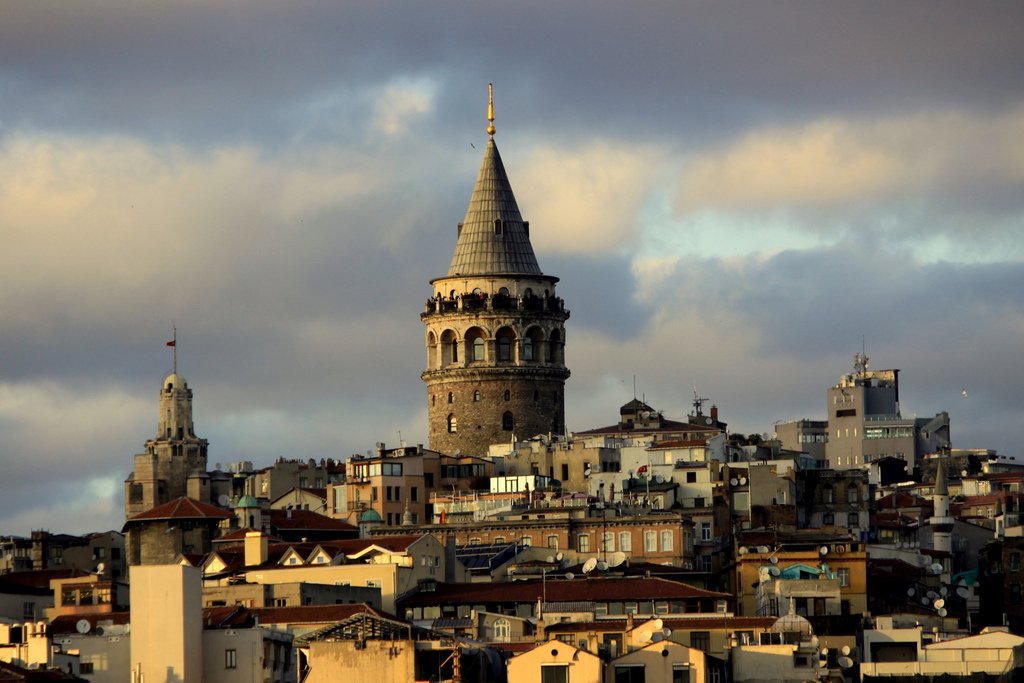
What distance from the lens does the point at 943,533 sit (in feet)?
430

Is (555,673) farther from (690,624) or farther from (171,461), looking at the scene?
(171,461)

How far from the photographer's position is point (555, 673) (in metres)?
81.6

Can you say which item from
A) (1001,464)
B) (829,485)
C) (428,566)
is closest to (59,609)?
(428,566)

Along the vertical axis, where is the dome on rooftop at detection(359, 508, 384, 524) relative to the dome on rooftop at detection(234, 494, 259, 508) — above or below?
below

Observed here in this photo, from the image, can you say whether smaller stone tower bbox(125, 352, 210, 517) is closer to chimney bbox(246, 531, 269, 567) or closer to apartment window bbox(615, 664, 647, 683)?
chimney bbox(246, 531, 269, 567)

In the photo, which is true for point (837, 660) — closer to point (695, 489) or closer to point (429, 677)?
point (429, 677)

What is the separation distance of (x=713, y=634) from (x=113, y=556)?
47.5 m

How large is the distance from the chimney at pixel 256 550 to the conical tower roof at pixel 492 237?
3751 cm

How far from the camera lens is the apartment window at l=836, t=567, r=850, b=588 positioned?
105 m

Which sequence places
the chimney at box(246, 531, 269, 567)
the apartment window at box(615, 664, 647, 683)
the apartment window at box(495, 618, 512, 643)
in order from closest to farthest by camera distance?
the apartment window at box(615, 664, 647, 683)
the apartment window at box(495, 618, 512, 643)
the chimney at box(246, 531, 269, 567)

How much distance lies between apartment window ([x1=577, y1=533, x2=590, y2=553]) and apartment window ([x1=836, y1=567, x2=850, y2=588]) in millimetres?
13462

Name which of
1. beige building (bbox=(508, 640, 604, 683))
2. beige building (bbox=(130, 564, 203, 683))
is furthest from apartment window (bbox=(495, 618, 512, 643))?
beige building (bbox=(508, 640, 604, 683))

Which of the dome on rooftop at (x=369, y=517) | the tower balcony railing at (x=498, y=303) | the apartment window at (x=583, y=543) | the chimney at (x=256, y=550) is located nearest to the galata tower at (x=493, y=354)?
the tower balcony railing at (x=498, y=303)

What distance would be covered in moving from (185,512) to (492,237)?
89.9 ft
